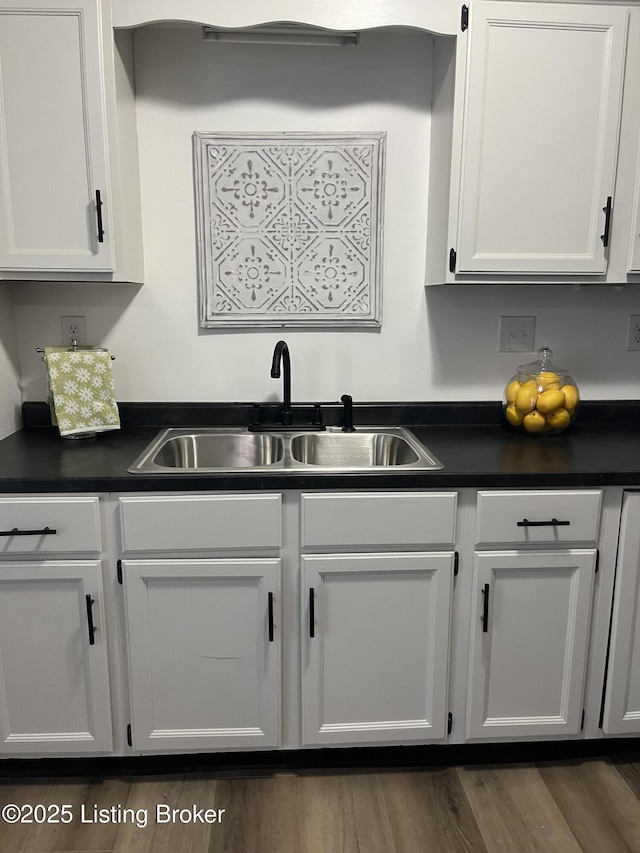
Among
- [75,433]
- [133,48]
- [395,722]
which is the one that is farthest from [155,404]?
[395,722]

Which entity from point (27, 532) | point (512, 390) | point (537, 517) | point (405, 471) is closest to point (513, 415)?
point (512, 390)

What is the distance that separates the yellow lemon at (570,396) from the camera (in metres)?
1.99

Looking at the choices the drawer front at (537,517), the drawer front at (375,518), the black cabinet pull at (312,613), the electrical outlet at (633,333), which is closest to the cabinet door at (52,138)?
the drawer front at (375,518)

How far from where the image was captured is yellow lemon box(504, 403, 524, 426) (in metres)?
2.06

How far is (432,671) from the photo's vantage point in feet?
5.75

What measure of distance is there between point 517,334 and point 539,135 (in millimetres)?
648

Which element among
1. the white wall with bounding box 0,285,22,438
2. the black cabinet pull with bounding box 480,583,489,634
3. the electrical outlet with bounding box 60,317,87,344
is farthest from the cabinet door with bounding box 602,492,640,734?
the white wall with bounding box 0,285,22,438

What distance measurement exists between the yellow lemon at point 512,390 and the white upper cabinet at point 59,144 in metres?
1.26

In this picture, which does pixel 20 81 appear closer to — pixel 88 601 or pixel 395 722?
pixel 88 601

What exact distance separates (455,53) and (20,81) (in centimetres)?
118

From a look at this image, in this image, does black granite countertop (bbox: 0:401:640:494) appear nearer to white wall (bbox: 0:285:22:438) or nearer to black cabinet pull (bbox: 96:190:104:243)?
white wall (bbox: 0:285:22:438)

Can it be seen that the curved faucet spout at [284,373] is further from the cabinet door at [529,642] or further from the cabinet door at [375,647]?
the cabinet door at [529,642]

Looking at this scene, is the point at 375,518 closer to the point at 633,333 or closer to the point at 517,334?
the point at 517,334

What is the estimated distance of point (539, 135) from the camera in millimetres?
1792
